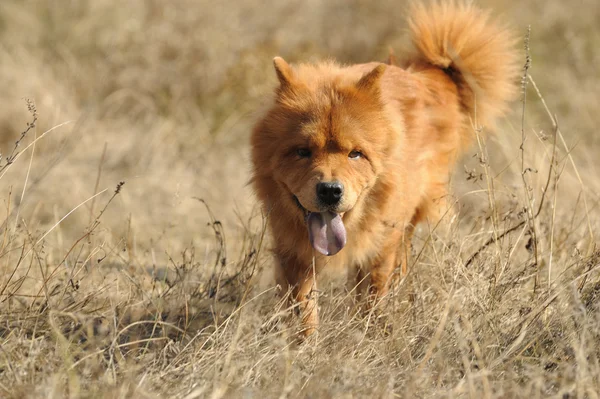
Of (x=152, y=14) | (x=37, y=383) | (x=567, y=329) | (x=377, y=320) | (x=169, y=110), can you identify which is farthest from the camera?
(x=152, y=14)

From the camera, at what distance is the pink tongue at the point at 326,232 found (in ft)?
13.5

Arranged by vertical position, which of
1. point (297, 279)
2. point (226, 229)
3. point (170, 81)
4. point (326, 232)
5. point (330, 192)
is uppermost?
point (170, 81)

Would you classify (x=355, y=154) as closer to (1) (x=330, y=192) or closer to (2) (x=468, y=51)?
(1) (x=330, y=192)

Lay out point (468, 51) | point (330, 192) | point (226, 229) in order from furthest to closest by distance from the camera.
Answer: point (226, 229) → point (468, 51) → point (330, 192)

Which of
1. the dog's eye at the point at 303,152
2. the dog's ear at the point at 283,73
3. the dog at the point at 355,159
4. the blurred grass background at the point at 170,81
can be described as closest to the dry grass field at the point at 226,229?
the blurred grass background at the point at 170,81

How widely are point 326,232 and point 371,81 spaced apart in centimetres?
94

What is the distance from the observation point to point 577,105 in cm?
961

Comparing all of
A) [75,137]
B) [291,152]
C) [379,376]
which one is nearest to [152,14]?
[75,137]

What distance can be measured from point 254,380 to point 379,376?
0.60 meters

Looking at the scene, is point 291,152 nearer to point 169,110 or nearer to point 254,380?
point 254,380

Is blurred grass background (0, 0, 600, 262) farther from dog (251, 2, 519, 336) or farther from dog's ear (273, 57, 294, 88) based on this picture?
dog's ear (273, 57, 294, 88)

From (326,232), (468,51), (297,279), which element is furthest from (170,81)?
(326,232)

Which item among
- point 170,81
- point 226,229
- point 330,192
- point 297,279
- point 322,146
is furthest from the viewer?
point 170,81

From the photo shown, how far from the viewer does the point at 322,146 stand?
410cm
